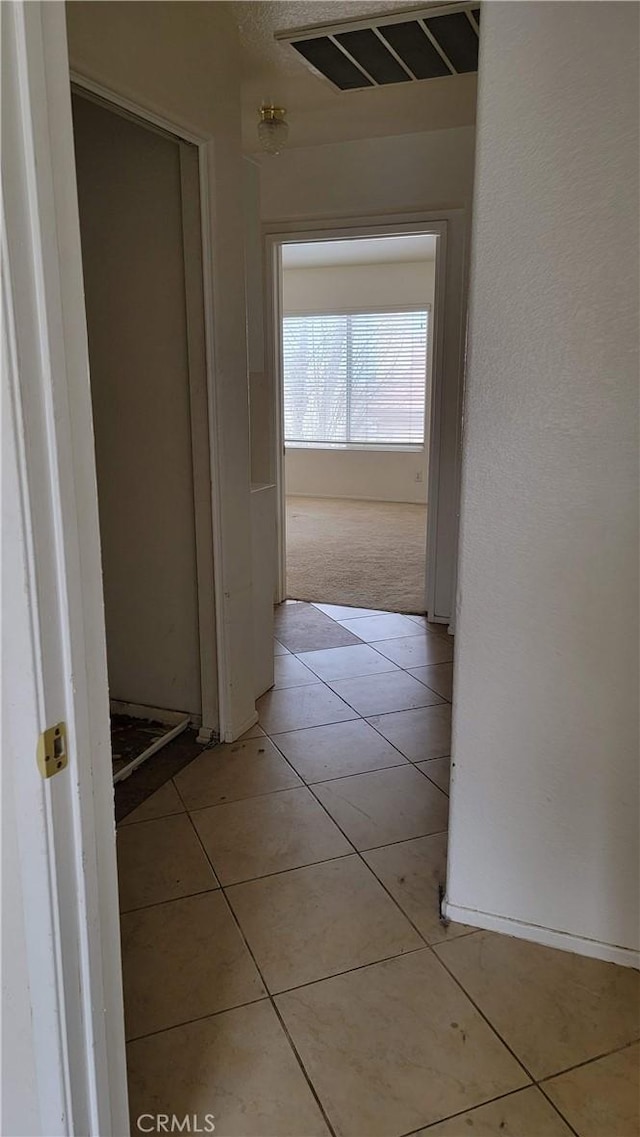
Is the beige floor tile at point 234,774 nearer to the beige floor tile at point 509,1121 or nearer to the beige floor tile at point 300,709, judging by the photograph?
the beige floor tile at point 300,709

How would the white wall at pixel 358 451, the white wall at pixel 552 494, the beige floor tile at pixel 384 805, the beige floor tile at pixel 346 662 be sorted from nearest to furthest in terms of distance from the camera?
the white wall at pixel 552 494 → the beige floor tile at pixel 384 805 → the beige floor tile at pixel 346 662 → the white wall at pixel 358 451

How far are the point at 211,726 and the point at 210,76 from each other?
7.11 feet

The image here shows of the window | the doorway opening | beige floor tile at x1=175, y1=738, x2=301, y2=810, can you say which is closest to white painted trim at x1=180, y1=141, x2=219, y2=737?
beige floor tile at x1=175, y1=738, x2=301, y2=810

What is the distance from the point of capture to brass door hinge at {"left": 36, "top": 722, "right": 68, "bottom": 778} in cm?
80

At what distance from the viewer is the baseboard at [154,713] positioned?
9.15 ft

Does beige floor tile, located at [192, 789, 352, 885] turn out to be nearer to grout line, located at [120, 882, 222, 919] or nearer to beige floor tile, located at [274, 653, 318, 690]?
grout line, located at [120, 882, 222, 919]

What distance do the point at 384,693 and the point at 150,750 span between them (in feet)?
3.43

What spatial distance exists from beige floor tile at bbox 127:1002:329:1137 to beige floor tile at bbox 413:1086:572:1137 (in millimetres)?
231

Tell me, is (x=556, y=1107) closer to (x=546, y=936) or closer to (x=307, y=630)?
(x=546, y=936)

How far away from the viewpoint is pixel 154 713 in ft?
9.32

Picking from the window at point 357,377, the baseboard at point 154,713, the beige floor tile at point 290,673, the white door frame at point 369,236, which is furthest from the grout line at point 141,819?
the window at point 357,377

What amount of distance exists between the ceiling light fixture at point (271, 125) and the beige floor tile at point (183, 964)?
285 cm

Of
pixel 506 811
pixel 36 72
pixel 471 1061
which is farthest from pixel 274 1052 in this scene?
pixel 36 72

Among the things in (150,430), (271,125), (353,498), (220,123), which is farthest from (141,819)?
(353,498)
